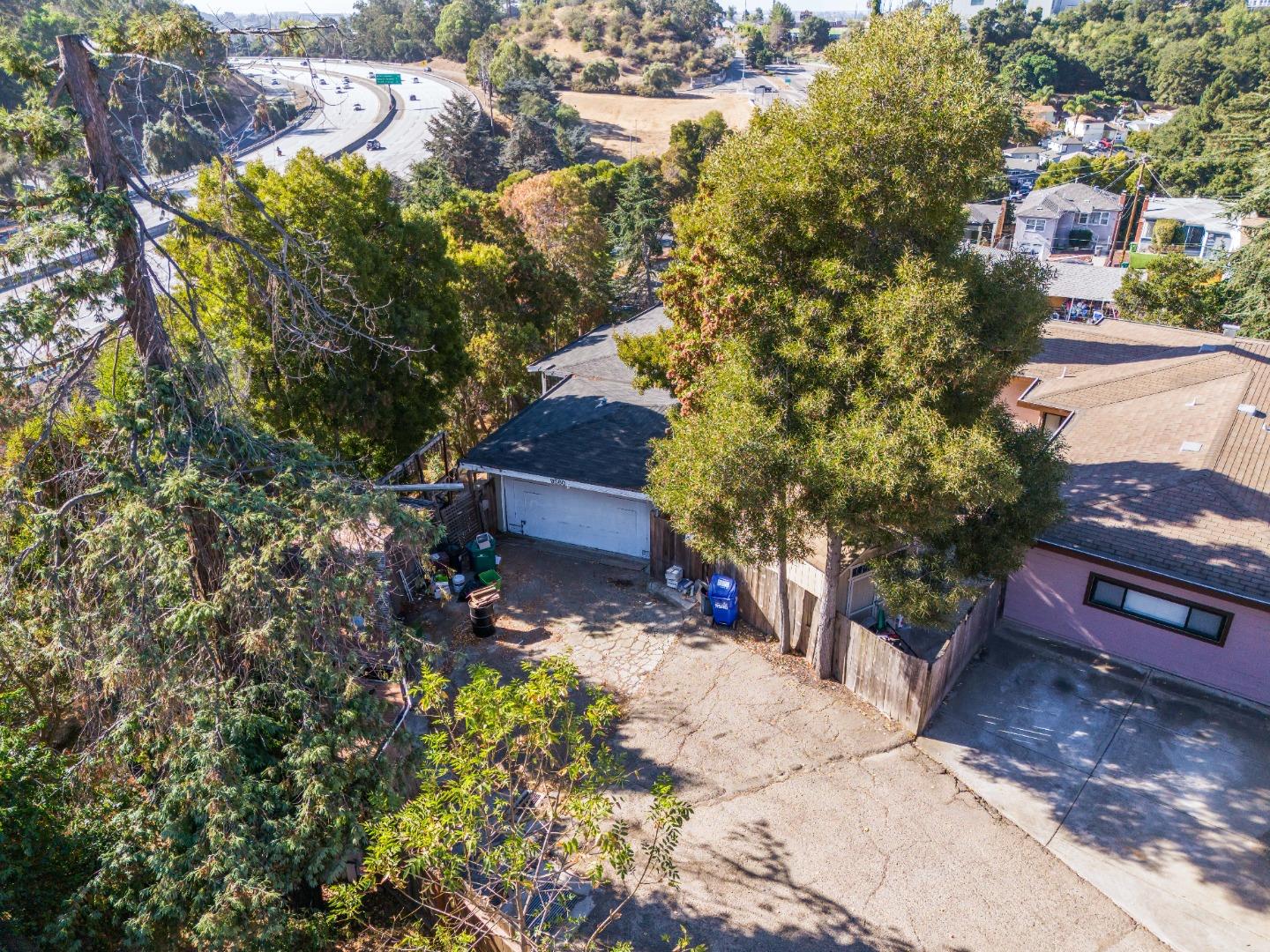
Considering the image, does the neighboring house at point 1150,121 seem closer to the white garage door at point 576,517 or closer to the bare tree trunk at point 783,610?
the white garage door at point 576,517

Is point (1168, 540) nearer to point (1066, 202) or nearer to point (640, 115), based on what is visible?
point (1066, 202)

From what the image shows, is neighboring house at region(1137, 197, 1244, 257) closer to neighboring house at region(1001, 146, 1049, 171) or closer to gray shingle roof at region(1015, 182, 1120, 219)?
gray shingle roof at region(1015, 182, 1120, 219)

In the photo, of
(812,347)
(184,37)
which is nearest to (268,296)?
(184,37)

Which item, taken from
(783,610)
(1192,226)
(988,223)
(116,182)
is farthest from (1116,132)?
(116,182)

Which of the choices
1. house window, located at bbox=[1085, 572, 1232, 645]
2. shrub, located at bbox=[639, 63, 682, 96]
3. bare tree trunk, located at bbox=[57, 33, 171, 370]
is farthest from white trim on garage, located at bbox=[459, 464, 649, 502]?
shrub, located at bbox=[639, 63, 682, 96]

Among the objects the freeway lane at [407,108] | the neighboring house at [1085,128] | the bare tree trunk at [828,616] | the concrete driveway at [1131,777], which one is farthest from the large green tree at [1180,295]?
the neighboring house at [1085,128]

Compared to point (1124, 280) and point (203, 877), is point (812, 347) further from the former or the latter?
point (1124, 280)

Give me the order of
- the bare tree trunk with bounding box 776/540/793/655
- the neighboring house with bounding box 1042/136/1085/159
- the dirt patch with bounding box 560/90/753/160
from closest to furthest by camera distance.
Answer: the bare tree trunk with bounding box 776/540/793/655 → the neighboring house with bounding box 1042/136/1085/159 → the dirt patch with bounding box 560/90/753/160
